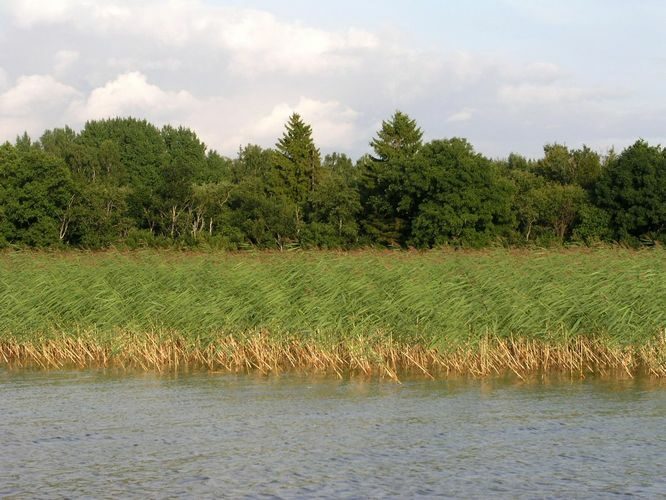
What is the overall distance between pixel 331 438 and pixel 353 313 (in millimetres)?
6475

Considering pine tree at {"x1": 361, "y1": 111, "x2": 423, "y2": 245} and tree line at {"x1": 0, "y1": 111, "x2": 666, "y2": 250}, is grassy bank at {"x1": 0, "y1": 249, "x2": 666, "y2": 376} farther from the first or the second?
pine tree at {"x1": 361, "y1": 111, "x2": 423, "y2": 245}

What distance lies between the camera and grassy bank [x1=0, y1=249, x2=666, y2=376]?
16.8 metres

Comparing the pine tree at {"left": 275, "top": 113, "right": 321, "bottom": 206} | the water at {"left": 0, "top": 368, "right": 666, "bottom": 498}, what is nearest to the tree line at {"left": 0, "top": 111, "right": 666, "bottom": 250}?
the pine tree at {"left": 275, "top": 113, "right": 321, "bottom": 206}

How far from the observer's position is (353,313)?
1823 centimetres

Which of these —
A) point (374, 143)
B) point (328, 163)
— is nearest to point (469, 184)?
point (374, 143)

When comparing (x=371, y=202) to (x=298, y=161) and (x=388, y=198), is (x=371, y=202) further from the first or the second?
(x=298, y=161)

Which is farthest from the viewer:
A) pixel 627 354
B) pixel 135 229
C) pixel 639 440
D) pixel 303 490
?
pixel 135 229

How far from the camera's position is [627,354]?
16.3m

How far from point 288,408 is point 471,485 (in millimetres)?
4680

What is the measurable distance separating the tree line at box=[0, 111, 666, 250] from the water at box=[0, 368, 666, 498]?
38594 millimetres

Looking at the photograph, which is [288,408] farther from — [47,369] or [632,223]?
[632,223]

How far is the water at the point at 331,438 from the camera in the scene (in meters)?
9.80

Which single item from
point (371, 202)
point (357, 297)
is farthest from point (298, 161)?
point (357, 297)

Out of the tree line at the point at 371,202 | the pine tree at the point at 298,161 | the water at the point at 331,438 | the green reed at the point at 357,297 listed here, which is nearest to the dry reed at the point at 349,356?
the green reed at the point at 357,297
